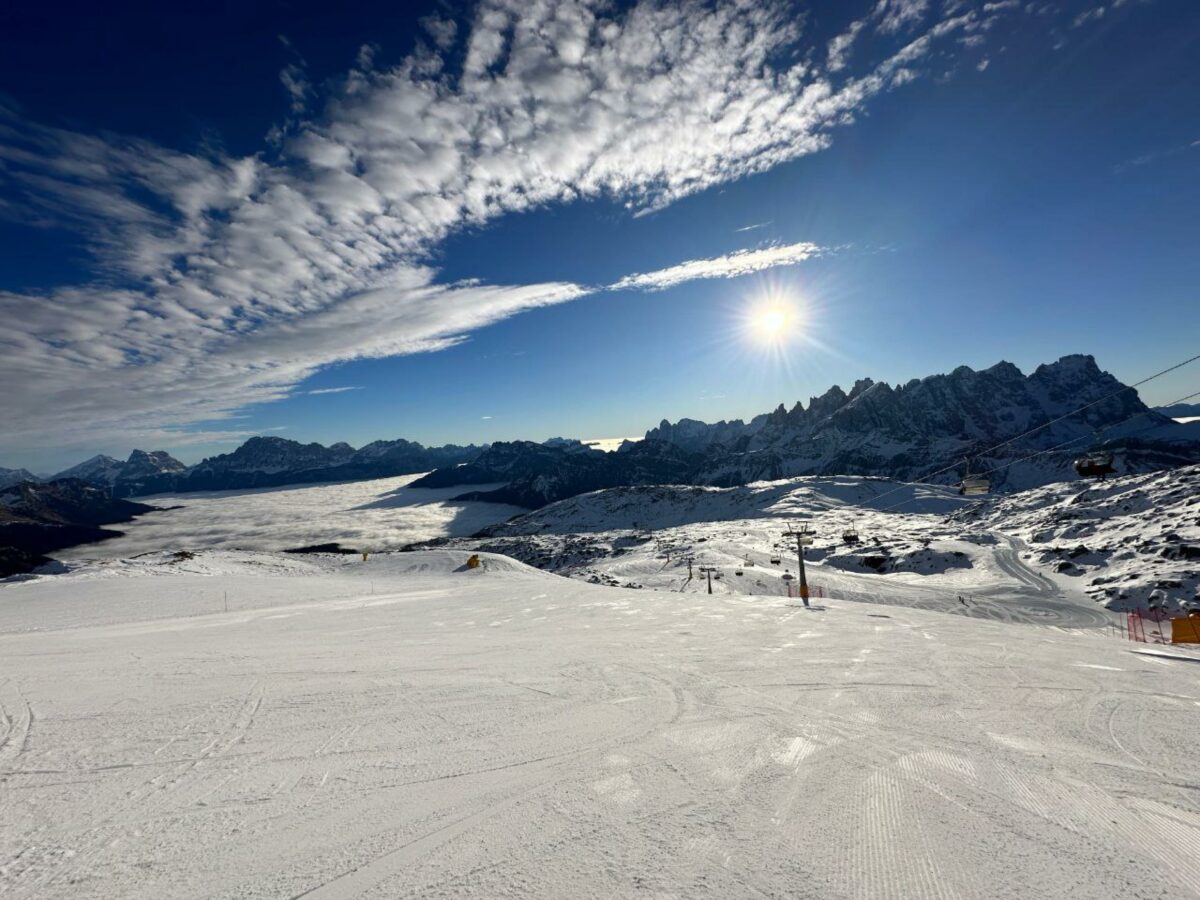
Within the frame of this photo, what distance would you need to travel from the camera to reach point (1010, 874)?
4707 mm

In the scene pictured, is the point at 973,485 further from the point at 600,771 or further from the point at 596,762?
the point at 600,771

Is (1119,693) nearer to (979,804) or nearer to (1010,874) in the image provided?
(979,804)

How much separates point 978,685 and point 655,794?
8701 mm

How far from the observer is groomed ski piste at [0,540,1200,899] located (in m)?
4.81

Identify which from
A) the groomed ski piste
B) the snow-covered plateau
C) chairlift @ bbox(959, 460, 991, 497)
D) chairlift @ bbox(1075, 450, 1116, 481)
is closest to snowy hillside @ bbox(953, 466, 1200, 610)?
chairlift @ bbox(1075, 450, 1116, 481)

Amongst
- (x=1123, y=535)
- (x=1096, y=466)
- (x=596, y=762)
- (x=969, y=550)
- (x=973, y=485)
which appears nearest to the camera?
(x=596, y=762)

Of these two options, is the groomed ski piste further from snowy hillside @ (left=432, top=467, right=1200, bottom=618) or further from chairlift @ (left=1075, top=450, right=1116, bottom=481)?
snowy hillside @ (left=432, top=467, right=1200, bottom=618)

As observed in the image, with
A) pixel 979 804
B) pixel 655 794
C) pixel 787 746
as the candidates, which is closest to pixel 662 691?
pixel 787 746

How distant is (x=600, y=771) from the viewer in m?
6.94

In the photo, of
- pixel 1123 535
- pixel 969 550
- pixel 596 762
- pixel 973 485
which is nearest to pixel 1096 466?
pixel 973 485

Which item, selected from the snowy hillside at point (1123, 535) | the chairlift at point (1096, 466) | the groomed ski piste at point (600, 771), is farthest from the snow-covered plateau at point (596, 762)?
the snowy hillside at point (1123, 535)

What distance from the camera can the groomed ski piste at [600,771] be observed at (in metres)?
4.81

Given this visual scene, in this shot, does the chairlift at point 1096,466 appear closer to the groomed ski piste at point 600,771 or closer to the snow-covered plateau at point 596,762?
the snow-covered plateau at point 596,762

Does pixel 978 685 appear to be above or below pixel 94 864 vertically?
below
